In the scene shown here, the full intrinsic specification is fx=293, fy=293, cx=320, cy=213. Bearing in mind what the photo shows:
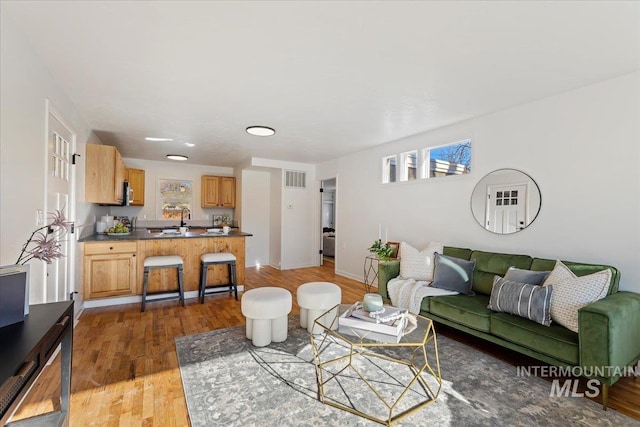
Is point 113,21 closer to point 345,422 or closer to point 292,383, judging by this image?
point 292,383

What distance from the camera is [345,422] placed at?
5.97 feet

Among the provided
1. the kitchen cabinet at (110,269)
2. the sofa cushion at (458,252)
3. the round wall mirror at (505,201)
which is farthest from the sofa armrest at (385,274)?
the kitchen cabinet at (110,269)

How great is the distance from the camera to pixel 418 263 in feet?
11.8

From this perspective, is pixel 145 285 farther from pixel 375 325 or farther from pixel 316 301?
pixel 375 325

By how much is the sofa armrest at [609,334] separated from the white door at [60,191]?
385 centimetres

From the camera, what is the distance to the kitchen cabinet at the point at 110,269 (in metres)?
3.85

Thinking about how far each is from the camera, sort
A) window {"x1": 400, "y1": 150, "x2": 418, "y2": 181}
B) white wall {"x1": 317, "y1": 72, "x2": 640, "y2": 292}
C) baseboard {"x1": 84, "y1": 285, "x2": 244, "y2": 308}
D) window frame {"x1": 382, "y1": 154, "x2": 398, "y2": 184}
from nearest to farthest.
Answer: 1. white wall {"x1": 317, "y1": 72, "x2": 640, "y2": 292}
2. baseboard {"x1": 84, "y1": 285, "x2": 244, "y2": 308}
3. window {"x1": 400, "y1": 150, "x2": 418, "y2": 181}
4. window frame {"x1": 382, "y1": 154, "x2": 398, "y2": 184}

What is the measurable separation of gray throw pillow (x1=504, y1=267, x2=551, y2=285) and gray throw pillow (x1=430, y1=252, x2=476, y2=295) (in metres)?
0.44

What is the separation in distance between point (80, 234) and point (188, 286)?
60.8 inches

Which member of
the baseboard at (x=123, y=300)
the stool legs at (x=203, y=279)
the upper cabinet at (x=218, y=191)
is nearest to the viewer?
the baseboard at (x=123, y=300)

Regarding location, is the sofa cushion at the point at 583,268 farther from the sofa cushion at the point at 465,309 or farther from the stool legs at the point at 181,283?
the stool legs at the point at 181,283

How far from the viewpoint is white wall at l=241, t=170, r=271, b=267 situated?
23.2ft

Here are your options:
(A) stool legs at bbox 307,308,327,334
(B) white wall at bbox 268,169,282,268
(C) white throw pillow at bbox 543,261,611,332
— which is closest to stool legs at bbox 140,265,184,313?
(A) stool legs at bbox 307,308,327,334

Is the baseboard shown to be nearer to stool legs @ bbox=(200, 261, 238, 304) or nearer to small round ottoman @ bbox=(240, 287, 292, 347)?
stool legs @ bbox=(200, 261, 238, 304)
